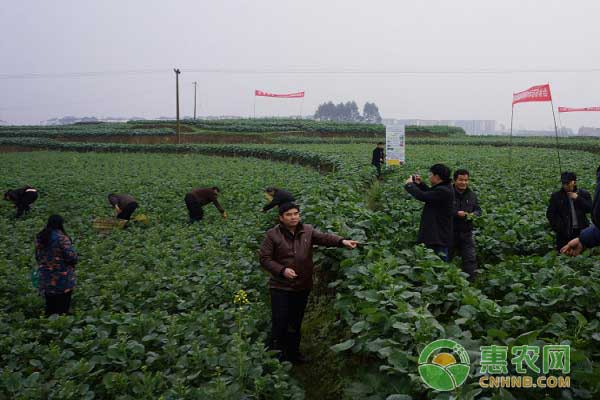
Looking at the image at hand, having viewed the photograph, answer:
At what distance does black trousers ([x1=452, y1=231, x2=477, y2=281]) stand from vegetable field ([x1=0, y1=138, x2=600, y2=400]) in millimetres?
233

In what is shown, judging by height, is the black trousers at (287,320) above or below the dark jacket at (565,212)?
below

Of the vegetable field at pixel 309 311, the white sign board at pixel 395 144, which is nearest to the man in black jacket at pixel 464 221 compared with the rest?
the vegetable field at pixel 309 311

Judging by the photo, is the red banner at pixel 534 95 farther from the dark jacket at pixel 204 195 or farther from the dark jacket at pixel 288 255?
the dark jacket at pixel 288 255

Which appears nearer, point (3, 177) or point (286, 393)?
point (286, 393)

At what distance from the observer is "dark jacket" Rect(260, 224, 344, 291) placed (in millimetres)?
4480

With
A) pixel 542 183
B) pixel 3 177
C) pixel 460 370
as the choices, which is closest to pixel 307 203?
pixel 460 370

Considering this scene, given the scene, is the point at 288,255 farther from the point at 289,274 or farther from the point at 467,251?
the point at 467,251

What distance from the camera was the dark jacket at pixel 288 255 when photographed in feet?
14.7

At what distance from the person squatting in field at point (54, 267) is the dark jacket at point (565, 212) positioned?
6369 millimetres

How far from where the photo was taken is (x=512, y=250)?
23.3 feet

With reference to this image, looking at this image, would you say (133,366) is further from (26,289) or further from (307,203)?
(307,203)

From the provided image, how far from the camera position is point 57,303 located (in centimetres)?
580

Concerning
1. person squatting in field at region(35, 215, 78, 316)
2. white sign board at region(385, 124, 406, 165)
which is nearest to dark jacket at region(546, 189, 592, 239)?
person squatting in field at region(35, 215, 78, 316)

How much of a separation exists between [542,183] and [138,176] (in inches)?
580
